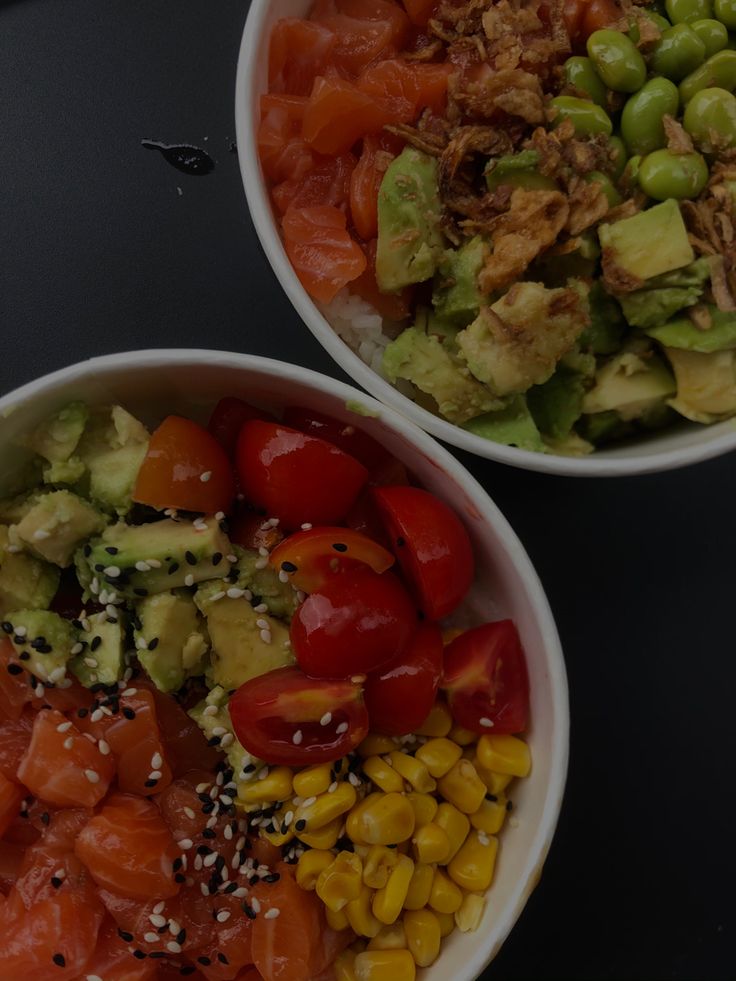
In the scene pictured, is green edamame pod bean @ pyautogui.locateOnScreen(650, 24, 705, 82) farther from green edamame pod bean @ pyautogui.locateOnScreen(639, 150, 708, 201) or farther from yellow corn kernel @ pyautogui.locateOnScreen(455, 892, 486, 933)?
yellow corn kernel @ pyautogui.locateOnScreen(455, 892, 486, 933)

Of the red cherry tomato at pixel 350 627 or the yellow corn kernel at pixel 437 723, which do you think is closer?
the red cherry tomato at pixel 350 627

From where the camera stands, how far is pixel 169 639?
1.45m

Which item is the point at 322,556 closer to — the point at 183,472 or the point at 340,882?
the point at 183,472

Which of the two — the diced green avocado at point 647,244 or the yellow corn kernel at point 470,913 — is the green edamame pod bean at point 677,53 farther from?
the yellow corn kernel at point 470,913

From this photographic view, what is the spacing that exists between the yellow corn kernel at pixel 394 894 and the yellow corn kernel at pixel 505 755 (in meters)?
0.25

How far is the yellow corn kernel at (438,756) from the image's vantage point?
155 centimetres

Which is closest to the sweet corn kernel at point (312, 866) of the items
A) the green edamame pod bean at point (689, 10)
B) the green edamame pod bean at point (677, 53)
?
the green edamame pod bean at point (677, 53)

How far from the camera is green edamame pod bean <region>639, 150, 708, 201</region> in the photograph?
4.78 feet

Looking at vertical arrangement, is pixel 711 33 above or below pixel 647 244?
above

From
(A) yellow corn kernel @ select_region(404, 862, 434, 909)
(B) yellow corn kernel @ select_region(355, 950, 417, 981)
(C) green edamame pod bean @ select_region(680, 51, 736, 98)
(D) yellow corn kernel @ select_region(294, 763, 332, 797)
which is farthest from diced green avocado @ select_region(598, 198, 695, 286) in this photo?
(B) yellow corn kernel @ select_region(355, 950, 417, 981)

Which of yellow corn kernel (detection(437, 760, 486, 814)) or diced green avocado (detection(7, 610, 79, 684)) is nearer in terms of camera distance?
diced green avocado (detection(7, 610, 79, 684))

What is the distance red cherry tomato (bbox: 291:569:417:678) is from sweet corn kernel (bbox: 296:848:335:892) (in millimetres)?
328

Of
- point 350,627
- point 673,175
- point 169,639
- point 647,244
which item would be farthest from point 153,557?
point 673,175

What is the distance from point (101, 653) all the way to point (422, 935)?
2.64 ft
